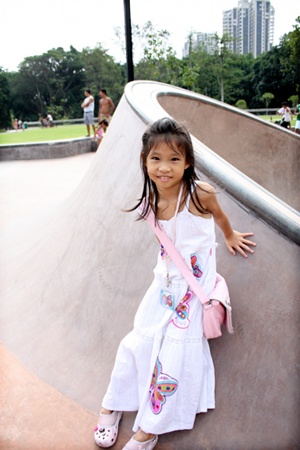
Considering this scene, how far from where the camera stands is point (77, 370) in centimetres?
249

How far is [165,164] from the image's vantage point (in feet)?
5.89

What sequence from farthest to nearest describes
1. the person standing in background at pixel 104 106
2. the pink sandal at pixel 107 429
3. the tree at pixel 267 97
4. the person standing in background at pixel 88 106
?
the tree at pixel 267 97, the person standing in background at pixel 88 106, the person standing in background at pixel 104 106, the pink sandal at pixel 107 429

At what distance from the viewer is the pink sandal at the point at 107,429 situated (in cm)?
201

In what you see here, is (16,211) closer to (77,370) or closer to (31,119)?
(77,370)

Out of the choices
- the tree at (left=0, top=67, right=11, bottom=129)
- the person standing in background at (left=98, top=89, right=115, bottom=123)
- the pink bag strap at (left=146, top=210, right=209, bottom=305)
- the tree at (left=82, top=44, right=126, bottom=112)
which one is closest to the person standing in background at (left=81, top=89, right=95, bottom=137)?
the person standing in background at (left=98, top=89, right=115, bottom=123)

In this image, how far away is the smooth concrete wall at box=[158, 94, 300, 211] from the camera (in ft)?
18.2

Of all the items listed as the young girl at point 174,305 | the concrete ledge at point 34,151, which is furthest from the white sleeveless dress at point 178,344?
the concrete ledge at point 34,151

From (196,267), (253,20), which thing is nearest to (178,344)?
→ (196,267)

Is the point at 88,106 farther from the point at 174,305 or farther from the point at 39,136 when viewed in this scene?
the point at 39,136

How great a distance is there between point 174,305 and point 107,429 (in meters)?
0.73

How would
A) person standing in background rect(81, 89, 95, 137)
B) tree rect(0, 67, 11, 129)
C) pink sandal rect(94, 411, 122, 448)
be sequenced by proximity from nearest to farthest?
pink sandal rect(94, 411, 122, 448) → person standing in background rect(81, 89, 95, 137) → tree rect(0, 67, 11, 129)

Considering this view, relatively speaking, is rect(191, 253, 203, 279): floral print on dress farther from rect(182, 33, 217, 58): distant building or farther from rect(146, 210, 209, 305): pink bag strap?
rect(182, 33, 217, 58): distant building

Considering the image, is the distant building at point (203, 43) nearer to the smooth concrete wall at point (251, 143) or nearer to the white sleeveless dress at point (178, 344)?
the smooth concrete wall at point (251, 143)

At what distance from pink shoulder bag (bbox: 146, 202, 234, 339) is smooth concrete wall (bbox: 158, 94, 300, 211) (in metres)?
3.80
